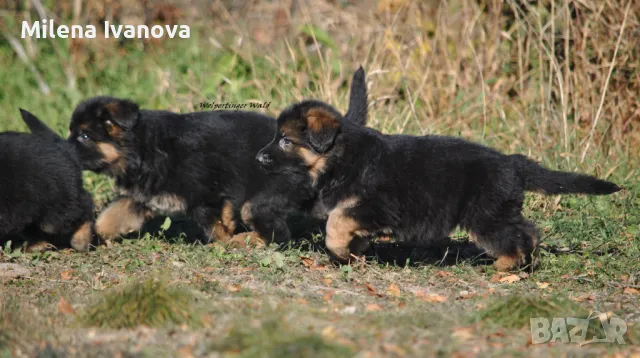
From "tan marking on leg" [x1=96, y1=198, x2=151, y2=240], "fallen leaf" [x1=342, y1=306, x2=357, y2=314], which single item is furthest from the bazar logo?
"tan marking on leg" [x1=96, y1=198, x2=151, y2=240]

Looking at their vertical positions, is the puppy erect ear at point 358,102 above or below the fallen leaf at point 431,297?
above

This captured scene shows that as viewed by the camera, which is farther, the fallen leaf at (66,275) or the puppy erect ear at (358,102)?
the puppy erect ear at (358,102)

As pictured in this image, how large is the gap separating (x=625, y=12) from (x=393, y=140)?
3758 millimetres

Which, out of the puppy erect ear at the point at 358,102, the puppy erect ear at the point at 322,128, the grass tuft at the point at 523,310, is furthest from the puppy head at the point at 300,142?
the grass tuft at the point at 523,310

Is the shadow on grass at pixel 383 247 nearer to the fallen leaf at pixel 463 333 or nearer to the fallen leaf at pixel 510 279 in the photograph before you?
the fallen leaf at pixel 510 279

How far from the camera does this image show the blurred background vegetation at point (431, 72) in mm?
8484

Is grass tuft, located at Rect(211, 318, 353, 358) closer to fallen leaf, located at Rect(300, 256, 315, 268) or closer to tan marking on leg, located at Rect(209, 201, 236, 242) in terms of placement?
fallen leaf, located at Rect(300, 256, 315, 268)

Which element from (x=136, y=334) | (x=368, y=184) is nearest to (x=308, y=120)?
(x=368, y=184)

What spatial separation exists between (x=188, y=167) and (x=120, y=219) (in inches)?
31.8

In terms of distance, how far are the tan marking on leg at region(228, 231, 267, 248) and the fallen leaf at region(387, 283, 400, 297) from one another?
1.49 m

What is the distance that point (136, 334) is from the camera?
4121 mm

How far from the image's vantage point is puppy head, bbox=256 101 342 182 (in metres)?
5.69

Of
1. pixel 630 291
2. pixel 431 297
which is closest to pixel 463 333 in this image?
pixel 431 297

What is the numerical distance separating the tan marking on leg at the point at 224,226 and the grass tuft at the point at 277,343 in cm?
285
